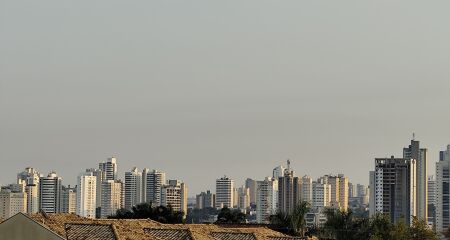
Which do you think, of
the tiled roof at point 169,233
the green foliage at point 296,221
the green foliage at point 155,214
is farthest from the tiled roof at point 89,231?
the green foliage at point 155,214

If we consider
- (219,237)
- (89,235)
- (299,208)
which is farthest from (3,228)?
(299,208)

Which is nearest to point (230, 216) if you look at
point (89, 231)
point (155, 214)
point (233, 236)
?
point (155, 214)

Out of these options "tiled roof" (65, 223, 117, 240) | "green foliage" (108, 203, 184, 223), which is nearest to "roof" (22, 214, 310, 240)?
"tiled roof" (65, 223, 117, 240)

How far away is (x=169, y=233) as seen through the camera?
4259 centimetres

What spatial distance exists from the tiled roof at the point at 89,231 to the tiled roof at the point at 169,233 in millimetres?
3446

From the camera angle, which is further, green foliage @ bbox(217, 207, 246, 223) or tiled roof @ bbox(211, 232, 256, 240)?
green foliage @ bbox(217, 207, 246, 223)

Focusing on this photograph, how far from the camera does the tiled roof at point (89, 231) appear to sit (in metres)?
37.5

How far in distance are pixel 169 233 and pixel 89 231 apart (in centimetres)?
519

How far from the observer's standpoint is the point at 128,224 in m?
44.2

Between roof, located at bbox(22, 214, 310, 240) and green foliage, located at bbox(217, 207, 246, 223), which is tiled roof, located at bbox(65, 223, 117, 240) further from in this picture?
green foliage, located at bbox(217, 207, 246, 223)

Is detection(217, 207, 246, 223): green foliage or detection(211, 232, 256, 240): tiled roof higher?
detection(217, 207, 246, 223): green foliage

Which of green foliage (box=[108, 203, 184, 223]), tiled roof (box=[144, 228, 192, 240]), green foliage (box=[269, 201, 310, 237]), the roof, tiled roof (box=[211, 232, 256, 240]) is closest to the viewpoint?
the roof

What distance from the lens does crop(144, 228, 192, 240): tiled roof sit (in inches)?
1654

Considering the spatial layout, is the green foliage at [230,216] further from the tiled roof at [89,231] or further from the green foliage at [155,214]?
the tiled roof at [89,231]
